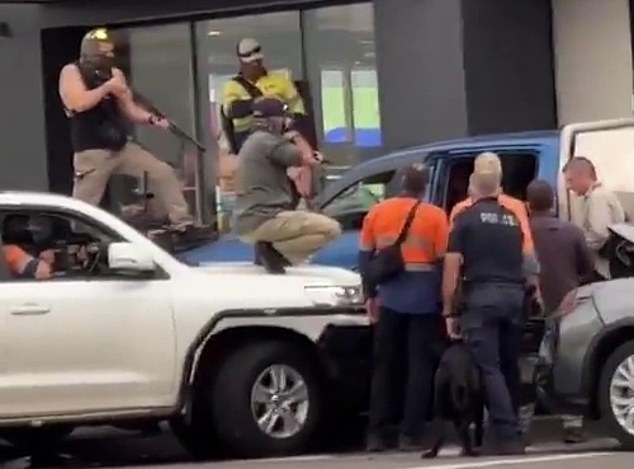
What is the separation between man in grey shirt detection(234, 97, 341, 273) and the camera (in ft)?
39.8

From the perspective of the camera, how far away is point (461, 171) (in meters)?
13.1

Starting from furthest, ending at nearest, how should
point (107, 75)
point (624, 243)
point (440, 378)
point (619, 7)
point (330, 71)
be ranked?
1. point (330, 71)
2. point (619, 7)
3. point (107, 75)
4. point (624, 243)
5. point (440, 378)

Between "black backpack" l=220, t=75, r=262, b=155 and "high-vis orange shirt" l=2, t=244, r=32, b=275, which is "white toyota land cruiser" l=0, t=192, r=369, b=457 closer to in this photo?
"high-vis orange shirt" l=2, t=244, r=32, b=275

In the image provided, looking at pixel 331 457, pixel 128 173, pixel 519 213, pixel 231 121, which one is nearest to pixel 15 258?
pixel 331 457

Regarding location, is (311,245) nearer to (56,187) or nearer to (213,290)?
(213,290)

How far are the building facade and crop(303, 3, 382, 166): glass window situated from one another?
0.5 inches

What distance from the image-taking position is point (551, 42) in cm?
1925

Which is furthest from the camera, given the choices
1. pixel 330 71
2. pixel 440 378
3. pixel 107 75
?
pixel 330 71

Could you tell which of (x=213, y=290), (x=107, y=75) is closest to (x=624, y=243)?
(x=213, y=290)

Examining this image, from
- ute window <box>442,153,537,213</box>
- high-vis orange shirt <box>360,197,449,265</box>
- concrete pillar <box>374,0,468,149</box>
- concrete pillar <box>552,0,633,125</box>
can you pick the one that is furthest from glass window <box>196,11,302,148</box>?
high-vis orange shirt <box>360,197,449,265</box>

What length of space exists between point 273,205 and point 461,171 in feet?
5.38

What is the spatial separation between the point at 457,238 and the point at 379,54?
817 centimetres

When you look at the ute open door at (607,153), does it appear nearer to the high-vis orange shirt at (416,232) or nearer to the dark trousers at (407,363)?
the high-vis orange shirt at (416,232)

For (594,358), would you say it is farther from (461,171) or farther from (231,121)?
(231,121)
